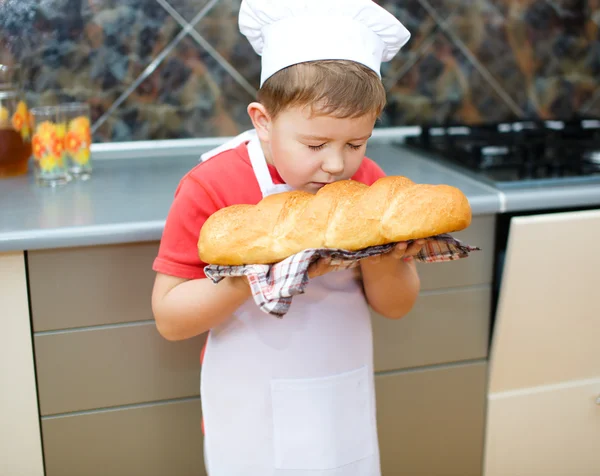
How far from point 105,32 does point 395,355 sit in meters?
1.02

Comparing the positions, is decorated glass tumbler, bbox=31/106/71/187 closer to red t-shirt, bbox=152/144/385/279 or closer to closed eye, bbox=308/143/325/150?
red t-shirt, bbox=152/144/385/279

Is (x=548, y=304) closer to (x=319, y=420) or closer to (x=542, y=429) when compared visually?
(x=542, y=429)

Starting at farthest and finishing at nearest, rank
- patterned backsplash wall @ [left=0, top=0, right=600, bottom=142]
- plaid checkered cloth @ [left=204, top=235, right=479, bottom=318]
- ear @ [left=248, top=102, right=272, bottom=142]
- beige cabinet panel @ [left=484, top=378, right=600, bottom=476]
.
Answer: patterned backsplash wall @ [left=0, top=0, right=600, bottom=142] < beige cabinet panel @ [left=484, top=378, right=600, bottom=476] < ear @ [left=248, top=102, right=272, bottom=142] < plaid checkered cloth @ [left=204, top=235, right=479, bottom=318]

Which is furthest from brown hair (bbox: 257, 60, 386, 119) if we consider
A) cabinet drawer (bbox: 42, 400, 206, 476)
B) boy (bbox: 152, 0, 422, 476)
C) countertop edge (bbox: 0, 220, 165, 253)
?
cabinet drawer (bbox: 42, 400, 206, 476)

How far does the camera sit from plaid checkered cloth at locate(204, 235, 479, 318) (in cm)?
79

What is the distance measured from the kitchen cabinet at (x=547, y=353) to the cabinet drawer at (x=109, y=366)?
2.12 feet

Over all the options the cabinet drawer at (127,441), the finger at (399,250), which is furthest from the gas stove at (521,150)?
the cabinet drawer at (127,441)

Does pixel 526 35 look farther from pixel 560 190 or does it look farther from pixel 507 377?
pixel 507 377

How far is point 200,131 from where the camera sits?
1.74 metres

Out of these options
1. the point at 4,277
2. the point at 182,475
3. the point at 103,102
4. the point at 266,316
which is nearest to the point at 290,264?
the point at 266,316

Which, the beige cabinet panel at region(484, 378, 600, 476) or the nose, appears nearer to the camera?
the nose

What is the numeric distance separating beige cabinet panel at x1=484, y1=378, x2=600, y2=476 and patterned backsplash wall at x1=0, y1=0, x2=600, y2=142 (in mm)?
806

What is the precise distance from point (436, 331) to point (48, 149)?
88 centimetres

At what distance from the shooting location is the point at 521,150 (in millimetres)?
1604
